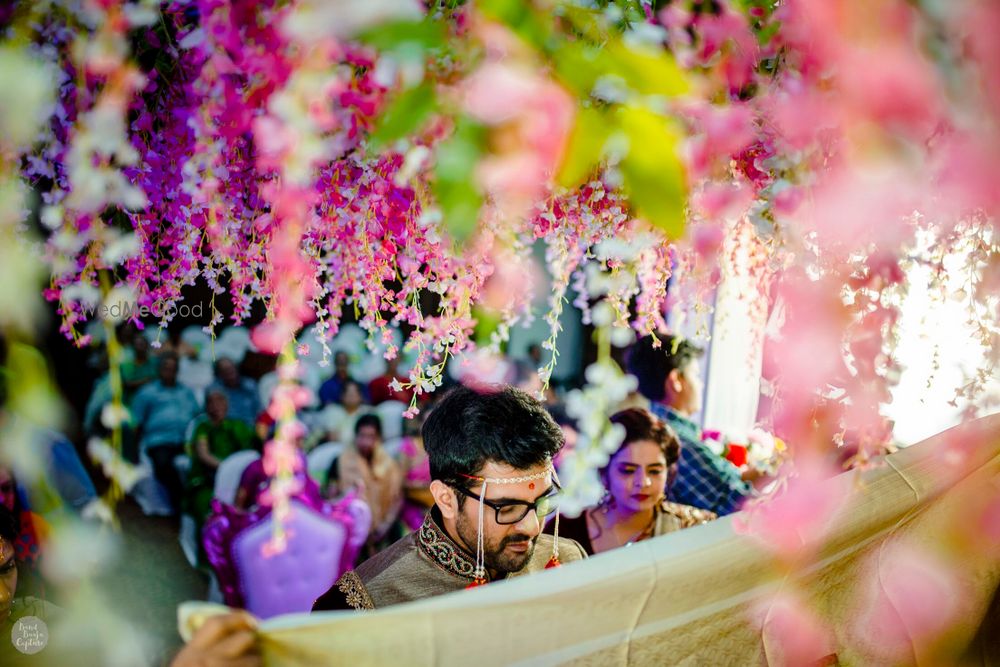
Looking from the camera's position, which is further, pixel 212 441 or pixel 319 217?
pixel 212 441

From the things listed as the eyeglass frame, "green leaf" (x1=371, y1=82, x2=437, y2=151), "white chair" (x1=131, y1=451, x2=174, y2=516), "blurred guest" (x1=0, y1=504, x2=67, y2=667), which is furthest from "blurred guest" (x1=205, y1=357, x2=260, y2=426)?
"green leaf" (x1=371, y1=82, x2=437, y2=151)

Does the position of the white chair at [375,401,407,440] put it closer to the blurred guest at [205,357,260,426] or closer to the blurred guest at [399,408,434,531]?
the blurred guest at [399,408,434,531]

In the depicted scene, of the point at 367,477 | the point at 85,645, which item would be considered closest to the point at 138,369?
the point at 367,477

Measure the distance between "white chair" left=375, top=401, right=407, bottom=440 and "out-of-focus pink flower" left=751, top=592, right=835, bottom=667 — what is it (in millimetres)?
2773

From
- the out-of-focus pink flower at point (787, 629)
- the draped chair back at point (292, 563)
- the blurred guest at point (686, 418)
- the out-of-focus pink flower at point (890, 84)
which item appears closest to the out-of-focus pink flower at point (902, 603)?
the out-of-focus pink flower at point (787, 629)

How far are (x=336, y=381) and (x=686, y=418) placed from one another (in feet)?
6.45

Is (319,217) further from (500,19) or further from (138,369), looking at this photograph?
(138,369)

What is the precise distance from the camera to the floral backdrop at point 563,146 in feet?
2.01

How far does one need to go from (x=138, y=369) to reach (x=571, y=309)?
2813mm

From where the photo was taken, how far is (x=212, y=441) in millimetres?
3574

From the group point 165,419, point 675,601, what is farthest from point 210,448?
point 675,601

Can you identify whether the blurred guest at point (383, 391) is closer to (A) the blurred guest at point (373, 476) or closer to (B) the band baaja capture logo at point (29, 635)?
(A) the blurred guest at point (373, 476)

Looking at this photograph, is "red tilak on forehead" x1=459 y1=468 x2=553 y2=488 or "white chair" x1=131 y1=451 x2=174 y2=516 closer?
"red tilak on forehead" x1=459 y1=468 x2=553 y2=488

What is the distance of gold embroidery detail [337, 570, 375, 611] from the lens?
4.97ft
